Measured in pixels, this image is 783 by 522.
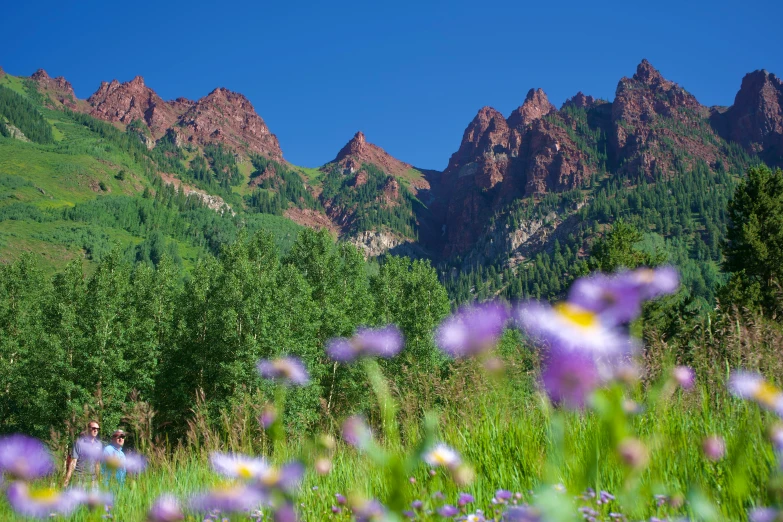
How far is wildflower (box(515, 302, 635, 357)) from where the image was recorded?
2.77ft

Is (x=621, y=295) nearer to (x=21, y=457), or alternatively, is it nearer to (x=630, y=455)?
(x=630, y=455)

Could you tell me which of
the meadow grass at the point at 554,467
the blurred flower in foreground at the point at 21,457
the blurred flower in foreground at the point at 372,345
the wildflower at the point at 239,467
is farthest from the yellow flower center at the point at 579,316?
the blurred flower in foreground at the point at 21,457

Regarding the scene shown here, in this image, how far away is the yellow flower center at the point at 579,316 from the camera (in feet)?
2.95

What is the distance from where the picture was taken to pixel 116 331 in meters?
26.6

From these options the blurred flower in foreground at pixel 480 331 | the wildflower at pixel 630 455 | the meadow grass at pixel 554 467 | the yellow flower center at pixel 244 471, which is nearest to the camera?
the wildflower at pixel 630 455

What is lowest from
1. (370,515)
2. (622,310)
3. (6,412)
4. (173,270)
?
(370,515)

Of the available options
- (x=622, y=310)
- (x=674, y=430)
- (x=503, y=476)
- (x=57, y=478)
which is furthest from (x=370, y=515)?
(x=57, y=478)

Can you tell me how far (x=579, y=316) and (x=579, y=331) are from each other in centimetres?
4

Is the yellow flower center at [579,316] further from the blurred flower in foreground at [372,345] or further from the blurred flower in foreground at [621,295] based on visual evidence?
the blurred flower in foreground at [372,345]

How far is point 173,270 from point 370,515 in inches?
1531

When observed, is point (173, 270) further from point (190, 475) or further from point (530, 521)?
point (530, 521)

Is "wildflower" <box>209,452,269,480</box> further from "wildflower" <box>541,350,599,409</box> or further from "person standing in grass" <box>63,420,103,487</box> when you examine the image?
"person standing in grass" <box>63,420,103,487</box>

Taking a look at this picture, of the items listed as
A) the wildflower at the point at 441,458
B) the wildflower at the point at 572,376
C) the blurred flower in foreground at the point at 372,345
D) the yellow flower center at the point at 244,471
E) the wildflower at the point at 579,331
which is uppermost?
the blurred flower in foreground at the point at 372,345

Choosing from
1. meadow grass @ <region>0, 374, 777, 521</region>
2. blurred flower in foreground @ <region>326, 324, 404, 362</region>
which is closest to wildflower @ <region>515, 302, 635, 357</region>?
blurred flower in foreground @ <region>326, 324, 404, 362</region>
